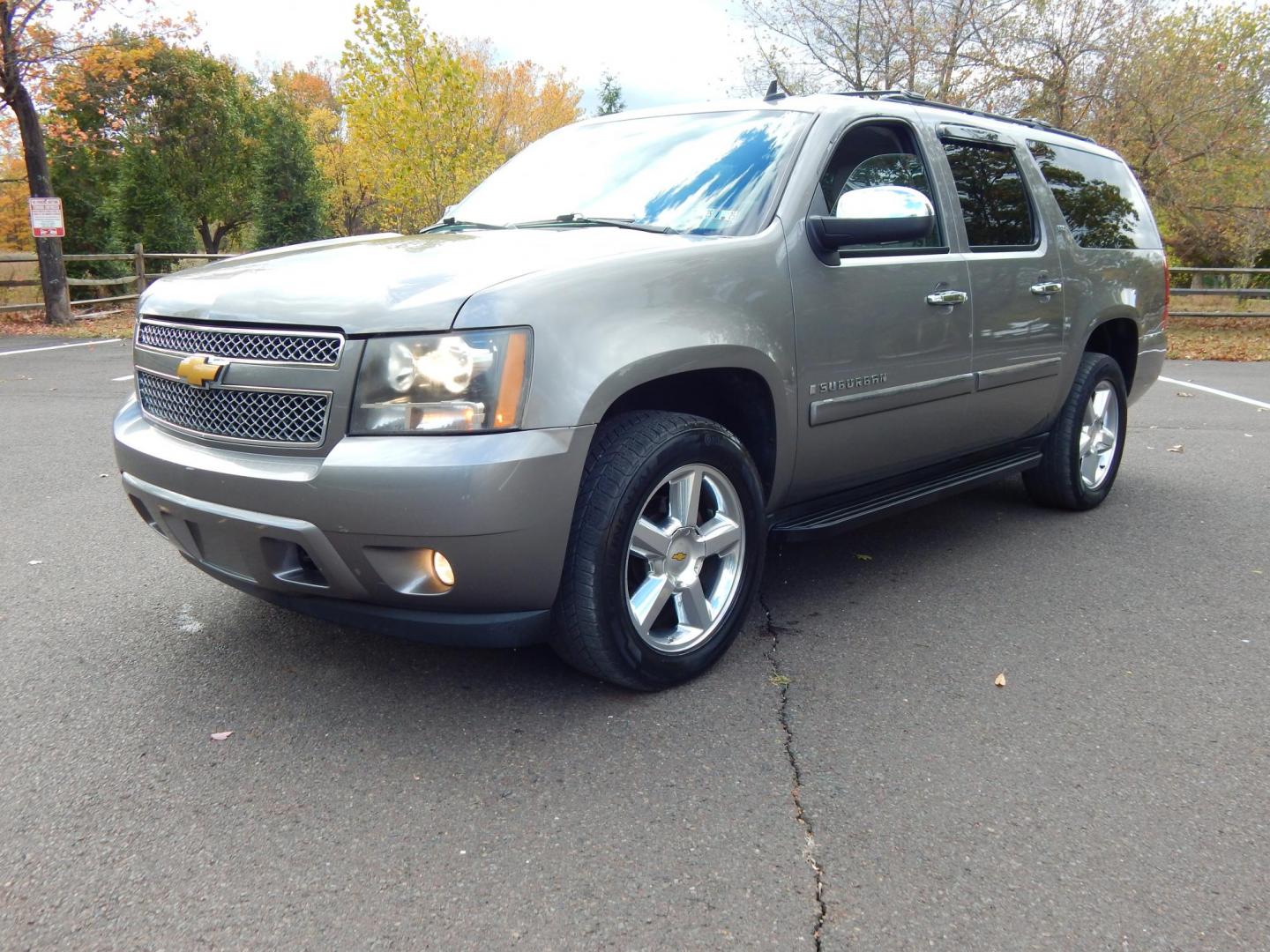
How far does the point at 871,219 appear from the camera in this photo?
10.4 feet

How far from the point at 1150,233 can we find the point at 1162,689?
3.28 meters

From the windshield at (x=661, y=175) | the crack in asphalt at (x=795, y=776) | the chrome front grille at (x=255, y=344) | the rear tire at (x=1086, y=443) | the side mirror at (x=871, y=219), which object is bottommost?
the crack in asphalt at (x=795, y=776)

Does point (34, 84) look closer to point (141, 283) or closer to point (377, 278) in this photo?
point (141, 283)

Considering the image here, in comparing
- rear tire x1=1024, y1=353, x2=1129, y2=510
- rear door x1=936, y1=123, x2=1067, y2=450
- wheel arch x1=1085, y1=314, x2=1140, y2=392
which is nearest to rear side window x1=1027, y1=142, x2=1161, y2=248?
rear door x1=936, y1=123, x2=1067, y2=450

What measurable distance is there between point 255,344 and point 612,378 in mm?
941

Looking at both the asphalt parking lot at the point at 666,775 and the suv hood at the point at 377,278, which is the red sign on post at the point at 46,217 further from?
the suv hood at the point at 377,278

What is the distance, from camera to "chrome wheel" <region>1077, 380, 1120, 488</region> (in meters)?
5.05

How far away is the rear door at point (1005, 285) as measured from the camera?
404cm

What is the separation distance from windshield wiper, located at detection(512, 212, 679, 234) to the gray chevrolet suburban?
0.04 ft

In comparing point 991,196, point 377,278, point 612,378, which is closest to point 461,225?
point 377,278

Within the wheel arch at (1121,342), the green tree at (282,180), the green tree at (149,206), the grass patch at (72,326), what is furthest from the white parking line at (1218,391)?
the green tree at (282,180)

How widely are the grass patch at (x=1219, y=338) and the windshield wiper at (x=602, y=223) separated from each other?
13.8m

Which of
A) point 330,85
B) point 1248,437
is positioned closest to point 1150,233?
point 1248,437

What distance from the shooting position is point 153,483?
287 cm
